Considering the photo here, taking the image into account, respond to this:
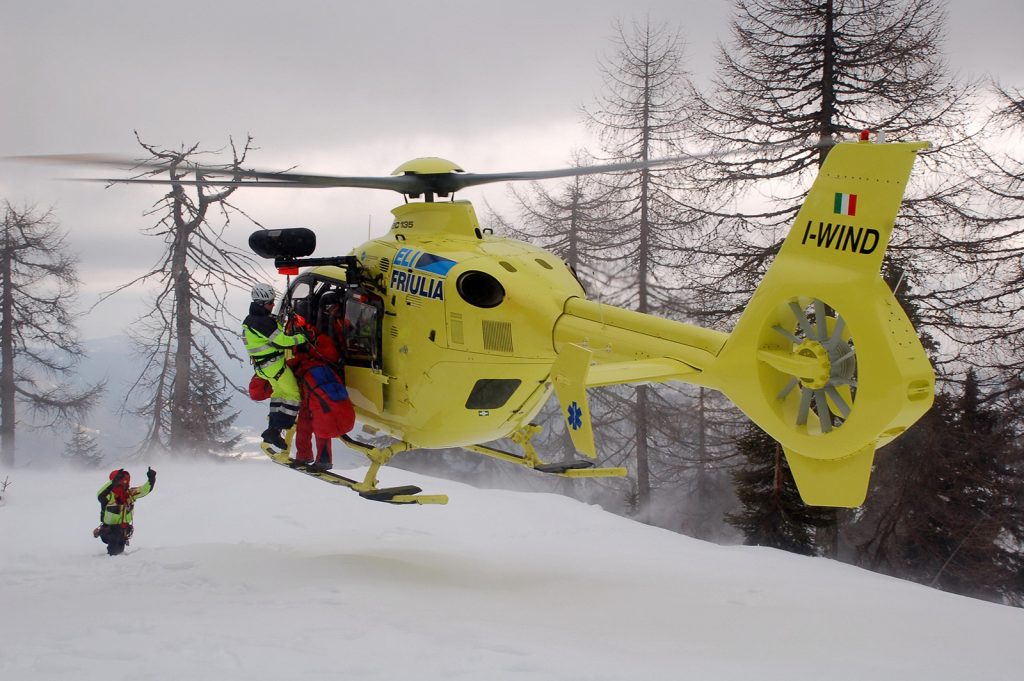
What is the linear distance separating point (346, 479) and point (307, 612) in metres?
1.79

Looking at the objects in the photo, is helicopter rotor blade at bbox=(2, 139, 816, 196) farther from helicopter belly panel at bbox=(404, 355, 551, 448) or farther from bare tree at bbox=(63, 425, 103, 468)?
bare tree at bbox=(63, 425, 103, 468)

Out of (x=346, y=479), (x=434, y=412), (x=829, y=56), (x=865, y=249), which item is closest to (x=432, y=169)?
(x=434, y=412)

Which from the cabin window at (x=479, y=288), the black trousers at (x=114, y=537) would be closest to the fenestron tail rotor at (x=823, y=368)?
the cabin window at (x=479, y=288)

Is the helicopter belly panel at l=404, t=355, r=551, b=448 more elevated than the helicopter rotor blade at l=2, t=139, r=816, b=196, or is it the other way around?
the helicopter rotor blade at l=2, t=139, r=816, b=196

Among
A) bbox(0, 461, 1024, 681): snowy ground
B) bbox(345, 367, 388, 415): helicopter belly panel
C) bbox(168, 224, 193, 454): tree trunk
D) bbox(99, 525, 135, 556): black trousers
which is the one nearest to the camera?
bbox(0, 461, 1024, 681): snowy ground

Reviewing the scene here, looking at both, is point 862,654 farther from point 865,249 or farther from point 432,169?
point 432,169

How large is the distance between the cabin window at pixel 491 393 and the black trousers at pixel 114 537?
5.58 m

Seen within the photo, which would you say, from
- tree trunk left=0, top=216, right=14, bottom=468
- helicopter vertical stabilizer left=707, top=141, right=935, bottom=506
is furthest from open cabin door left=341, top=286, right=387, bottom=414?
tree trunk left=0, top=216, right=14, bottom=468

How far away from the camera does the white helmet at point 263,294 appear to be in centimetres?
763

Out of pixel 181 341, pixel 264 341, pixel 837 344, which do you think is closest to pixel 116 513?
pixel 264 341

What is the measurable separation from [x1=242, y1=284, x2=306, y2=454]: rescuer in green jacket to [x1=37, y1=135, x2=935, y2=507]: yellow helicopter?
508mm

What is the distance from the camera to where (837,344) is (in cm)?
514

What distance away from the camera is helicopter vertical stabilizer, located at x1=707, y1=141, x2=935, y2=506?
484cm

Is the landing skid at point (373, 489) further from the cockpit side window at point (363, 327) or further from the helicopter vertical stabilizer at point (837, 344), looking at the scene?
the helicopter vertical stabilizer at point (837, 344)
